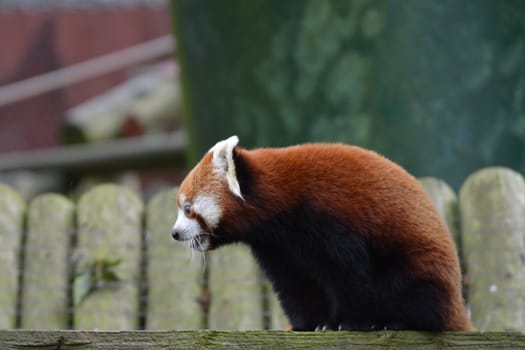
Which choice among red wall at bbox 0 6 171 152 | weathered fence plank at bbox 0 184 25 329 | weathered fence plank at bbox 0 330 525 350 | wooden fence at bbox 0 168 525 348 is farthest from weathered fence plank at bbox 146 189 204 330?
red wall at bbox 0 6 171 152

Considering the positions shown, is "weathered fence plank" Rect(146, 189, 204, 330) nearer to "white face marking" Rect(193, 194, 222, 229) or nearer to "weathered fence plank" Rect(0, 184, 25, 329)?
"weathered fence plank" Rect(0, 184, 25, 329)

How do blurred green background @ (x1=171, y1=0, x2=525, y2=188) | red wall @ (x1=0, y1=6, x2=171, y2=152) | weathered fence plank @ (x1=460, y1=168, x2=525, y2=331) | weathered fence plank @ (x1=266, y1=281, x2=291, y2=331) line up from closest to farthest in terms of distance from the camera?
weathered fence plank @ (x1=460, y1=168, x2=525, y2=331), weathered fence plank @ (x1=266, y1=281, x2=291, y2=331), blurred green background @ (x1=171, y1=0, x2=525, y2=188), red wall @ (x1=0, y1=6, x2=171, y2=152)

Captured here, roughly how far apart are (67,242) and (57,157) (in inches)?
129

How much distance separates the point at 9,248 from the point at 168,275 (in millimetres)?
732

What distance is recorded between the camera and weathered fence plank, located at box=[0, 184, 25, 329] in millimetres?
4980

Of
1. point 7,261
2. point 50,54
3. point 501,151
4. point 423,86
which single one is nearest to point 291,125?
point 423,86

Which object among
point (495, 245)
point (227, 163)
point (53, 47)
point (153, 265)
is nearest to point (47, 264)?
point (153, 265)

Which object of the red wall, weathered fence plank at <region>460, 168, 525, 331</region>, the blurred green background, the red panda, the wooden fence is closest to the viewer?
the red panda

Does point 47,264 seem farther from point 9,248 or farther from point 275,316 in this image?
point 275,316

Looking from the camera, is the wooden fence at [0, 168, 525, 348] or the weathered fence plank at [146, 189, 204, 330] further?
the weathered fence plank at [146, 189, 204, 330]

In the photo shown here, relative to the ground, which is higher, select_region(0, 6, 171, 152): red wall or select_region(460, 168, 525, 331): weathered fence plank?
select_region(0, 6, 171, 152): red wall

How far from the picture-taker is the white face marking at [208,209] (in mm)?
3555

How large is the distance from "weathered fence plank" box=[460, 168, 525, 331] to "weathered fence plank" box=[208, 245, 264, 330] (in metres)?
0.93

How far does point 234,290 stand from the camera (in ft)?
16.3
